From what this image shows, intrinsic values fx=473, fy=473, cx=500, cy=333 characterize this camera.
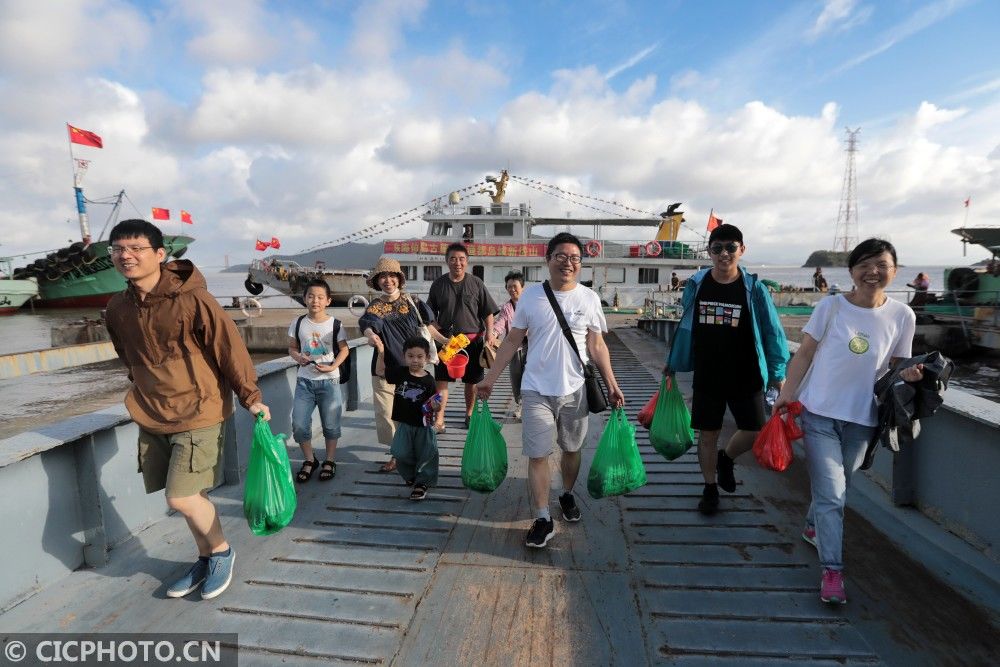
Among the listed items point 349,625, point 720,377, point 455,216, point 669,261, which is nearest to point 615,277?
point 669,261

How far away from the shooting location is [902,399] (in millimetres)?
2074

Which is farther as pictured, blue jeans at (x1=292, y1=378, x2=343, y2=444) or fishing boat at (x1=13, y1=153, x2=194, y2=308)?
fishing boat at (x1=13, y1=153, x2=194, y2=308)

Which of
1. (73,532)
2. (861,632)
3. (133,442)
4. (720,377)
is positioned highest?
(720,377)

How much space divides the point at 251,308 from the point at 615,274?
51.9ft

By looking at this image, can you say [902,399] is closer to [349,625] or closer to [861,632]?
[861,632]

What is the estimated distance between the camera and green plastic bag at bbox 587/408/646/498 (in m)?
2.77

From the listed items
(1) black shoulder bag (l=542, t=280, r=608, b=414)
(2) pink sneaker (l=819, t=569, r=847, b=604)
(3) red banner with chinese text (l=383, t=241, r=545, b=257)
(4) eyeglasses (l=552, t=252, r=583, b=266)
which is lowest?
(2) pink sneaker (l=819, t=569, r=847, b=604)

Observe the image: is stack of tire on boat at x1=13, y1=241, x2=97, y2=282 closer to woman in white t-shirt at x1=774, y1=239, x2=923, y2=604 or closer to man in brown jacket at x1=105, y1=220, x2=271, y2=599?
man in brown jacket at x1=105, y1=220, x2=271, y2=599

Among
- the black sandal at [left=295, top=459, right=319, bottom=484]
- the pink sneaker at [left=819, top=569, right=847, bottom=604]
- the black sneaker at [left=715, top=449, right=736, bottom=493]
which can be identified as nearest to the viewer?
the pink sneaker at [left=819, top=569, right=847, bottom=604]

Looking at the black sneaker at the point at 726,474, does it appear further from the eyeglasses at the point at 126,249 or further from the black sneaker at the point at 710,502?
the eyeglasses at the point at 126,249

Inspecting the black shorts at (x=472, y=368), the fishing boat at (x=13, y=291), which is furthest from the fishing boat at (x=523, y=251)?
the fishing boat at (x=13, y=291)

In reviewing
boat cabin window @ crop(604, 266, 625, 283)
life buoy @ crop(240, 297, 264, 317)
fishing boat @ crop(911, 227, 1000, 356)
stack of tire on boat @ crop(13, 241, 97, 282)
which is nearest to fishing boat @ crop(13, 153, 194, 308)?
stack of tire on boat @ crop(13, 241, 97, 282)

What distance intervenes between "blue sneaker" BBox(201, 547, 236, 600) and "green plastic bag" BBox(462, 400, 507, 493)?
A: 128 cm

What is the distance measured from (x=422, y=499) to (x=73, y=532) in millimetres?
1880
